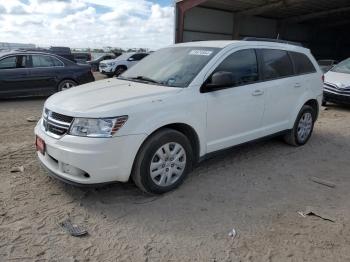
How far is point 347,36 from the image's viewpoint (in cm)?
3138

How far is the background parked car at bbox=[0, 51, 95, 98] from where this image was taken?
10086 millimetres

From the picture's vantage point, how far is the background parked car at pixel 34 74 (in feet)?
33.1

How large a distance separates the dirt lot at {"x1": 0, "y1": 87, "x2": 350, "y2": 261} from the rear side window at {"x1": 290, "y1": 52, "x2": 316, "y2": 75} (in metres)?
1.58

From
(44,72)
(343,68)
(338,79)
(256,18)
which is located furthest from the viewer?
(256,18)

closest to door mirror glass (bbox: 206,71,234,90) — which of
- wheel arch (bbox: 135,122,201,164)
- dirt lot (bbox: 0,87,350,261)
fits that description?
wheel arch (bbox: 135,122,201,164)

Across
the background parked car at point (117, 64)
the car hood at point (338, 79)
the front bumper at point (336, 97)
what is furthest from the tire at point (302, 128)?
the background parked car at point (117, 64)

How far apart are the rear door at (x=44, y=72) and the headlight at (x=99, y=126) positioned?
773 cm

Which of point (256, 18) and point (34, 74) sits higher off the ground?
point (256, 18)

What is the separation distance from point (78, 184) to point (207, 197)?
1446 millimetres

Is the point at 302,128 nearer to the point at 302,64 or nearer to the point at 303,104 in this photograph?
the point at 303,104

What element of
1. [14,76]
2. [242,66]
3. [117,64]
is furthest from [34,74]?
[117,64]

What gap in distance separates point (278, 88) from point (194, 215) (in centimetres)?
261

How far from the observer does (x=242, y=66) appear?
483cm

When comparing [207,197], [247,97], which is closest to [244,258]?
[207,197]
